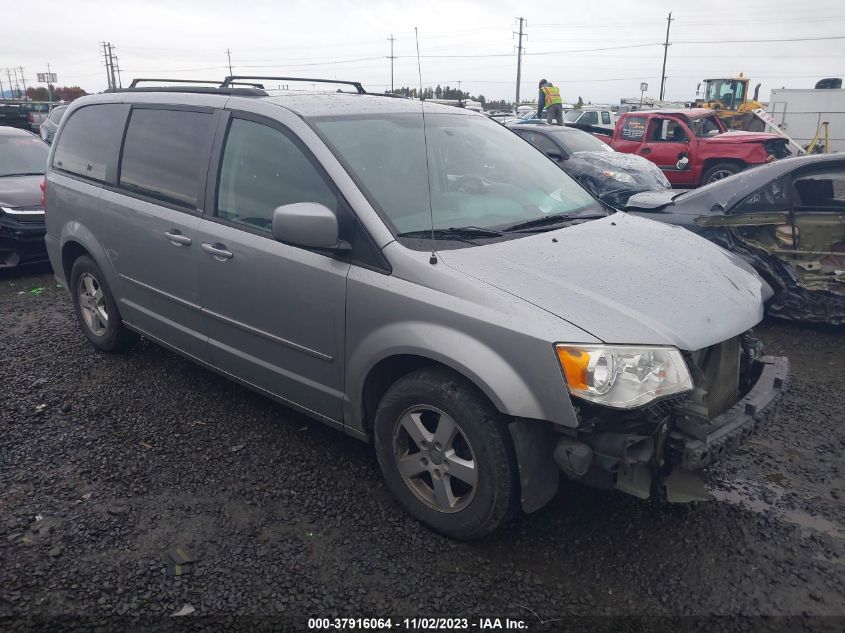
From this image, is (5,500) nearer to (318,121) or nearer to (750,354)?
(318,121)

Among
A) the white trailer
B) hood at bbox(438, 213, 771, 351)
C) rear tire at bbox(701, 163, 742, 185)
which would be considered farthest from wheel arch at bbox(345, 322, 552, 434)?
the white trailer

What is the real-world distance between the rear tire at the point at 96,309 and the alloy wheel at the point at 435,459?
271 centimetres

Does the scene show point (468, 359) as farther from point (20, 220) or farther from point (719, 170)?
point (719, 170)

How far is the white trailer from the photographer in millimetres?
24734

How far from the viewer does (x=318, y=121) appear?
3.25 meters

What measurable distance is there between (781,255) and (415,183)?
12.3 ft

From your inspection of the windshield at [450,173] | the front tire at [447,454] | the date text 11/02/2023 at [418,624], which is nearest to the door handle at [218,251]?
the windshield at [450,173]

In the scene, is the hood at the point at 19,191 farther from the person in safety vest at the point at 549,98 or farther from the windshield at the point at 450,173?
the person in safety vest at the point at 549,98

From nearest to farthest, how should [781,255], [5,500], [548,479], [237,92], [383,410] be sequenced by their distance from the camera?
[548,479] < [383,410] < [5,500] < [237,92] < [781,255]

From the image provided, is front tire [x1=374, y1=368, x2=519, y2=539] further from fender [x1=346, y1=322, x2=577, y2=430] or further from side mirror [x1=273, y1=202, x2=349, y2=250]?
side mirror [x1=273, y1=202, x2=349, y2=250]

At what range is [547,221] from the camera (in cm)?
340

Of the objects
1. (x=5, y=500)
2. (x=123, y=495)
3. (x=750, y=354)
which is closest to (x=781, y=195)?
(x=750, y=354)

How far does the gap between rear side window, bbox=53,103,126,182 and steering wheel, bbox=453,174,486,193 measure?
7.89 ft

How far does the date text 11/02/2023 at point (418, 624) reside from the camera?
8.00 ft
